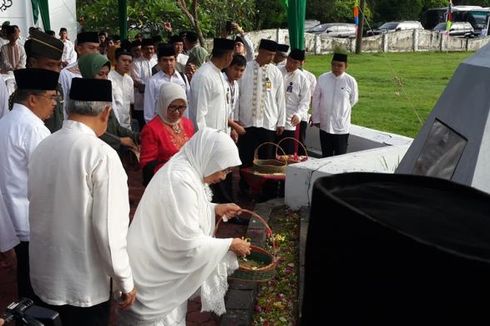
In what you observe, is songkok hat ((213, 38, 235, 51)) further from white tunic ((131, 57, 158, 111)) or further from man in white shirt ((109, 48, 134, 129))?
white tunic ((131, 57, 158, 111))

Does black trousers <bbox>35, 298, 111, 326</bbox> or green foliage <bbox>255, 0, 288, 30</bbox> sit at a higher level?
green foliage <bbox>255, 0, 288, 30</bbox>

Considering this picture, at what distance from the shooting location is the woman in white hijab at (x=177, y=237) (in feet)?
11.0

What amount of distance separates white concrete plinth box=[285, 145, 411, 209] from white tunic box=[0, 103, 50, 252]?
3469 millimetres

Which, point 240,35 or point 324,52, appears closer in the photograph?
point 240,35

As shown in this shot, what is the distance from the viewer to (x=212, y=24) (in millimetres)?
23109

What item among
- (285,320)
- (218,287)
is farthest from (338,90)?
(218,287)

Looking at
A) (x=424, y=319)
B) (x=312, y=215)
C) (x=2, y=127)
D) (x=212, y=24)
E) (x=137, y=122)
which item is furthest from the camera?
(x=212, y=24)

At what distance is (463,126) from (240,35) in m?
7.38

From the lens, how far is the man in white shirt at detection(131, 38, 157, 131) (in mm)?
9414

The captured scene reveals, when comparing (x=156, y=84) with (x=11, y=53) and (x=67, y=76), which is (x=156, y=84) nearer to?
(x=67, y=76)

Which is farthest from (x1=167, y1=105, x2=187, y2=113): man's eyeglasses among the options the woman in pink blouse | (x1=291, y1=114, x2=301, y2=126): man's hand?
(x1=291, y1=114, x2=301, y2=126): man's hand

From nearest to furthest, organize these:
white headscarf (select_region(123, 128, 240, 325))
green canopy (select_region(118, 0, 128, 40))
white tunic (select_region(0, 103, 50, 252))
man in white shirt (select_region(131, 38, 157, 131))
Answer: white headscarf (select_region(123, 128, 240, 325))
white tunic (select_region(0, 103, 50, 252))
man in white shirt (select_region(131, 38, 157, 131))
green canopy (select_region(118, 0, 128, 40))

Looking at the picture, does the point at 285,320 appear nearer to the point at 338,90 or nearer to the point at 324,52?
the point at 338,90

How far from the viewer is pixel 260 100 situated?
7.39m
